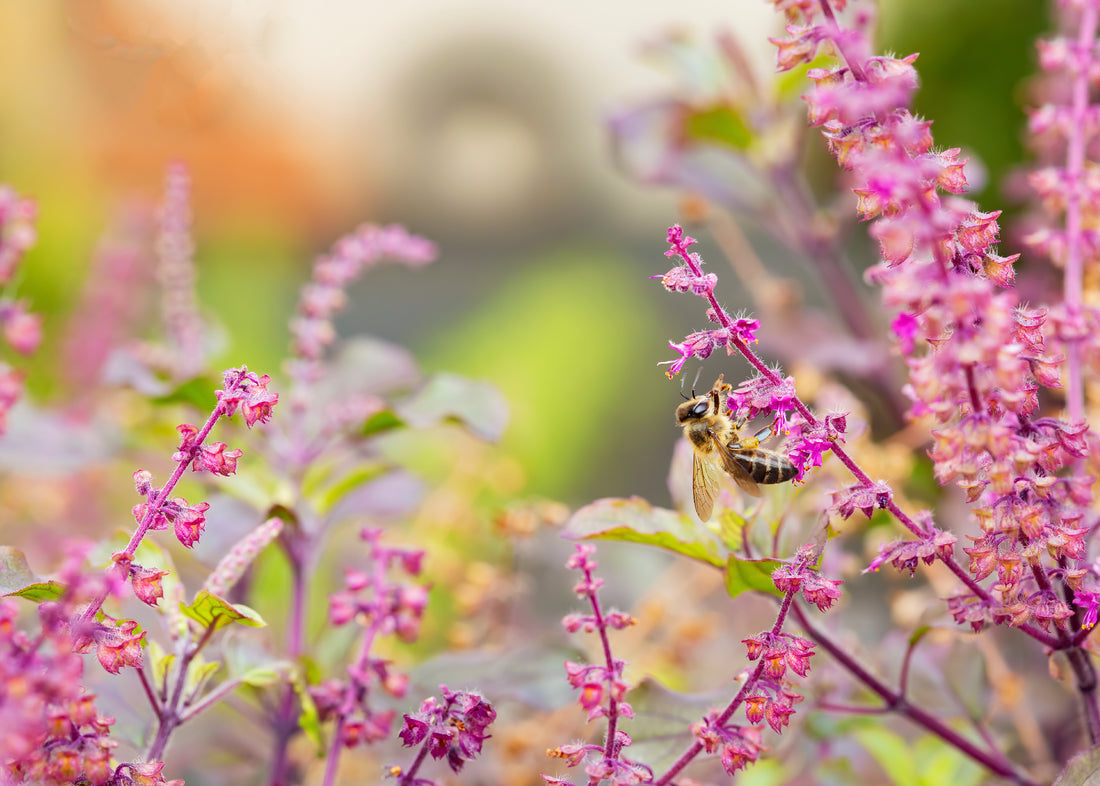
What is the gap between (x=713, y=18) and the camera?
2023 mm

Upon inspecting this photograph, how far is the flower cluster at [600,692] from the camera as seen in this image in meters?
0.35

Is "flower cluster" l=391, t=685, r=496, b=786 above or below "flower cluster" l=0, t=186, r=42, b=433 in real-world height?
below

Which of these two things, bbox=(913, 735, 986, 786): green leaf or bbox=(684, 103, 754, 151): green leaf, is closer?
bbox=(913, 735, 986, 786): green leaf

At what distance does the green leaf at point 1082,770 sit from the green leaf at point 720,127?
1.79 ft

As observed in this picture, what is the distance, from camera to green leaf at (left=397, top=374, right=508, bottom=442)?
57cm

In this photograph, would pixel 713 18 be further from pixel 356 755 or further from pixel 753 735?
pixel 753 735

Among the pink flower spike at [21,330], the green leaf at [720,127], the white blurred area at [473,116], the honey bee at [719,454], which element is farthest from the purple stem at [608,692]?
the white blurred area at [473,116]

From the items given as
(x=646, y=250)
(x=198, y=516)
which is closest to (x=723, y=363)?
(x=646, y=250)

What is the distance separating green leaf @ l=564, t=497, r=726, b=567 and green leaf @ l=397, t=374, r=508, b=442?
117 mm

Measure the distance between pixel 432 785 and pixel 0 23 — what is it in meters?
1.72

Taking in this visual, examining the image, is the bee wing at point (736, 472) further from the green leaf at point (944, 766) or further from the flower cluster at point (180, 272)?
the flower cluster at point (180, 272)

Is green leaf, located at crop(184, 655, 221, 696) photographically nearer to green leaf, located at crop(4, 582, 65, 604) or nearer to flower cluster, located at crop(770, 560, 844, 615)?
green leaf, located at crop(4, 582, 65, 604)

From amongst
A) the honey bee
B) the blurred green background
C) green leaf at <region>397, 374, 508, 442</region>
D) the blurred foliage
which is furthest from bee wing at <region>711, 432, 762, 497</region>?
the blurred foliage

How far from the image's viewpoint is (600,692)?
1.16 ft
